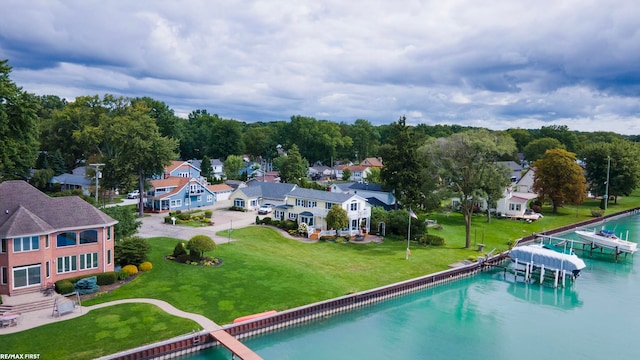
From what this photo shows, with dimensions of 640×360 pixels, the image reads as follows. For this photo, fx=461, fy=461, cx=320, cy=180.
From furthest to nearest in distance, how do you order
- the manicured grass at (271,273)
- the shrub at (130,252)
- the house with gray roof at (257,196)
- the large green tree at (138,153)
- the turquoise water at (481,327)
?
the house with gray roof at (257,196) < the large green tree at (138,153) < the shrub at (130,252) < the manicured grass at (271,273) < the turquoise water at (481,327)

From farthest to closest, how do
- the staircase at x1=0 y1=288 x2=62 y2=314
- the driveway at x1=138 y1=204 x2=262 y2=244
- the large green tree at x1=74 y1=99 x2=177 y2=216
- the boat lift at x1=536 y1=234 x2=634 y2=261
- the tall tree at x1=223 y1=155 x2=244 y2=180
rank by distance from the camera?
the tall tree at x1=223 y1=155 x2=244 y2=180, the large green tree at x1=74 y1=99 x2=177 y2=216, the boat lift at x1=536 y1=234 x2=634 y2=261, the driveway at x1=138 y1=204 x2=262 y2=244, the staircase at x1=0 y1=288 x2=62 y2=314

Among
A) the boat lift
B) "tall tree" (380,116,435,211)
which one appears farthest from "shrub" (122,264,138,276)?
the boat lift

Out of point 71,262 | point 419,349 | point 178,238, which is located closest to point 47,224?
point 71,262

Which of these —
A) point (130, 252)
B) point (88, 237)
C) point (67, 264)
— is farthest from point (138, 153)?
point (67, 264)

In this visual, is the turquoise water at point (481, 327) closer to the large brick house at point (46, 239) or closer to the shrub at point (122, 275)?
the shrub at point (122, 275)

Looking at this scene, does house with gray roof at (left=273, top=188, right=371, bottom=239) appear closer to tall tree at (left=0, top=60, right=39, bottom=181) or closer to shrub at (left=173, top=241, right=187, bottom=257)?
shrub at (left=173, top=241, right=187, bottom=257)

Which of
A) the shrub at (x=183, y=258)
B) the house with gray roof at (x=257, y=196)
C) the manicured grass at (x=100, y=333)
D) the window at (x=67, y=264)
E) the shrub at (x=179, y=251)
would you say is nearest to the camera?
the manicured grass at (x=100, y=333)

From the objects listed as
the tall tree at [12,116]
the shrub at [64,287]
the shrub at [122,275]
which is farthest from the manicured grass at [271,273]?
the tall tree at [12,116]
